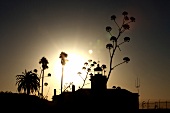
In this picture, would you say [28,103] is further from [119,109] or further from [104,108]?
[119,109]

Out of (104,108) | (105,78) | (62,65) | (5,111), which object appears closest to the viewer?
(5,111)

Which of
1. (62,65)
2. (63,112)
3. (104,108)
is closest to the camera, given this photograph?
(63,112)

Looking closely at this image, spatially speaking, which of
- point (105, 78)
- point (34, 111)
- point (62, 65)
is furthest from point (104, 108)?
point (62, 65)

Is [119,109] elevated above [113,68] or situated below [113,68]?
below

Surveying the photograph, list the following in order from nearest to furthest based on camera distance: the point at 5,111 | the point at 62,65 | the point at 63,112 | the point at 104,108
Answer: the point at 5,111 → the point at 63,112 → the point at 104,108 → the point at 62,65

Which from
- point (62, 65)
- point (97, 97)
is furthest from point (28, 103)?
point (62, 65)

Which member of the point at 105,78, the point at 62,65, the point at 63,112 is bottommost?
the point at 63,112

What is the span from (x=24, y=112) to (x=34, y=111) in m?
1.50

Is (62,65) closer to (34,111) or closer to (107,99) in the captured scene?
(107,99)

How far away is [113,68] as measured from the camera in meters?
52.0

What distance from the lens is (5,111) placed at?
37.7m

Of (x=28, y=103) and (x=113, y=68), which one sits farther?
(x=113, y=68)

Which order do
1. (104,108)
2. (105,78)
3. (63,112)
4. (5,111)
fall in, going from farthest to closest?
(105,78)
(104,108)
(63,112)
(5,111)

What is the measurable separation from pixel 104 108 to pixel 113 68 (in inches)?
310
